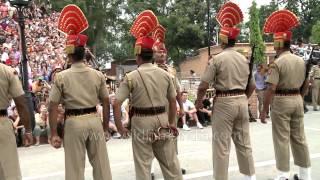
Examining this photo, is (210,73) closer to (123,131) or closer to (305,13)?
(123,131)

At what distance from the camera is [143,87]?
579 centimetres

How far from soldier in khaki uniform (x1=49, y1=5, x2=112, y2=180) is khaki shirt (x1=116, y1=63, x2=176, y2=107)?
31 centimetres

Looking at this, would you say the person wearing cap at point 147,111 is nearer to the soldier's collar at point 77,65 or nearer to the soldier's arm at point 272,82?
the soldier's collar at point 77,65

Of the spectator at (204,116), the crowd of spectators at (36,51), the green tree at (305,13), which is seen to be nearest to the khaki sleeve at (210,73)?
the crowd of spectators at (36,51)

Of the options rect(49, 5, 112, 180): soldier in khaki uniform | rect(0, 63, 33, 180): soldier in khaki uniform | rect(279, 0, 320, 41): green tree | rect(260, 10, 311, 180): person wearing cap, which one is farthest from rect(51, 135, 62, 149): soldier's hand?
rect(279, 0, 320, 41): green tree

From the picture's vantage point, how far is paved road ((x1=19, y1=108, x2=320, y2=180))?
772 cm

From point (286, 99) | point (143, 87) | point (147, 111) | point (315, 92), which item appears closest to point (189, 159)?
point (286, 99)

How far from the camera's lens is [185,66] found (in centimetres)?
4562

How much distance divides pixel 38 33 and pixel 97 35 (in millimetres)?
20524

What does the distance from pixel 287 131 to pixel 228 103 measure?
3.50 ft

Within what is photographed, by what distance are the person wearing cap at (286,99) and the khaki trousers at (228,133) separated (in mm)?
585

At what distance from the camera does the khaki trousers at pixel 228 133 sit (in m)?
6.31

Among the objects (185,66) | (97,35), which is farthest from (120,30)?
(185,66)

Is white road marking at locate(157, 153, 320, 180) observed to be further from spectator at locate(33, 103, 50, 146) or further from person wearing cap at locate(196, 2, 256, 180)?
spectator at locate(33, 103, 50, 146)
